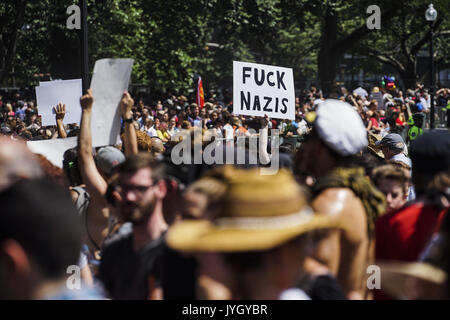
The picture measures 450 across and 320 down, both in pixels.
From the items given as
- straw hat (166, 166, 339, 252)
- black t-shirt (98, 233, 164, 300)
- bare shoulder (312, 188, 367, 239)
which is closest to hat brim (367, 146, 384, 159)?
bare shoulder (312, 188, 367, 239)

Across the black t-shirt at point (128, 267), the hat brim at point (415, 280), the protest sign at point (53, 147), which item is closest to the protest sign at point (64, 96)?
the protest sign at point (53, 147)

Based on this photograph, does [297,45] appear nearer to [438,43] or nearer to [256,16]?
[438,43]

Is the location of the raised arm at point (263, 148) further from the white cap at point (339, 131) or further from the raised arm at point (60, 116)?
the white cap at point (339, 131)

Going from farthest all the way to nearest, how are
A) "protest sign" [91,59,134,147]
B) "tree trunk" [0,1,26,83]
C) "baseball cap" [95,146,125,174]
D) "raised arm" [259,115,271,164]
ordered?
"tree trunk" [0,1,26,83] → "raised arm" [259,115,271,164] → "protest sign" [91,59,134,147] → "baseball cap" [95,146,125,174]

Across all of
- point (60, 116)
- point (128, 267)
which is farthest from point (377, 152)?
Answer: point (128, 267)

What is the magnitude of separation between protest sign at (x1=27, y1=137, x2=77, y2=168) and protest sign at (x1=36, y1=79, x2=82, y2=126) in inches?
90.3

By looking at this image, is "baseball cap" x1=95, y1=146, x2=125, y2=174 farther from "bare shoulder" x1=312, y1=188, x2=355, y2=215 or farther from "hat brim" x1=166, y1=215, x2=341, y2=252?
"hat brim" x1=166, y1=215, x2=341, y2=252

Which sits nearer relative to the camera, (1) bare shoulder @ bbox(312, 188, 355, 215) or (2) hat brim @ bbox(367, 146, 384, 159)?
(1) bare shoulder @ bbox(312, 188, 355, 215)

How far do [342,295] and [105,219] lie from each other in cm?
266

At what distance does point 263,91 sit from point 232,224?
23.8 feet

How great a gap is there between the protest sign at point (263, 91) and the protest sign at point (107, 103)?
369 centimetres

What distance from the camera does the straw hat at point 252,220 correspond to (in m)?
2.19

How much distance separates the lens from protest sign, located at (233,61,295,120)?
9344 mm
